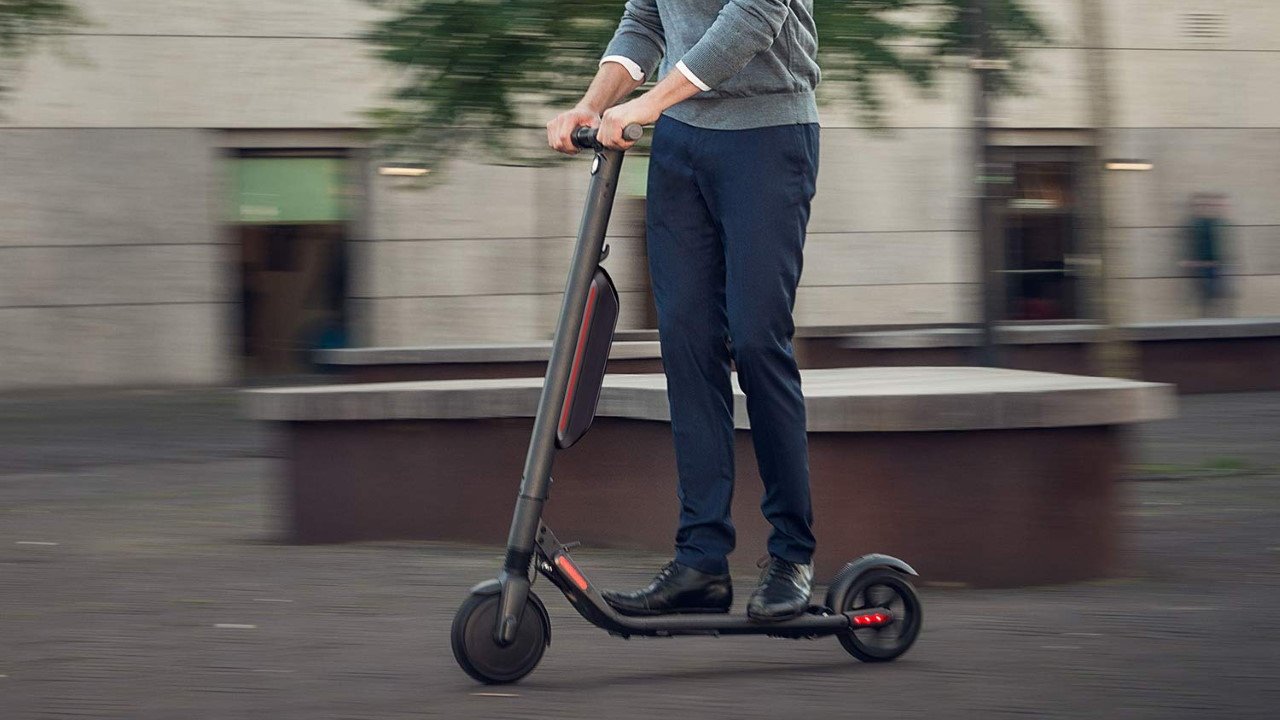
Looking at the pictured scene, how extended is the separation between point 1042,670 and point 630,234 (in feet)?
47.1

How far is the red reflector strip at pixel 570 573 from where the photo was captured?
3.70 metres

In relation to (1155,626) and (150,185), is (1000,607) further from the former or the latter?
(150,185)

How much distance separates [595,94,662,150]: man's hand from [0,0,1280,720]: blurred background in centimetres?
117

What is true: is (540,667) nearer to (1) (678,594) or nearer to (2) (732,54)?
(1) (678,594)

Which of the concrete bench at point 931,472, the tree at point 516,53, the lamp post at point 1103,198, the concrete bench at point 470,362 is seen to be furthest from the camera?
the concrete bench at point 470,362

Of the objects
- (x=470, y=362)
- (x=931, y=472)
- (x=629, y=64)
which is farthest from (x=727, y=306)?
(x=470, y=362)

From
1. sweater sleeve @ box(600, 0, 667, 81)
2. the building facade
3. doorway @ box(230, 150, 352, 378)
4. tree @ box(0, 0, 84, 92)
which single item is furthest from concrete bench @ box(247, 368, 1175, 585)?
doorway @ box(230, 150, 352, 378)

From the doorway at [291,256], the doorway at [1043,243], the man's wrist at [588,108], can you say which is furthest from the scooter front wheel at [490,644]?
the doorway at [1043,243]

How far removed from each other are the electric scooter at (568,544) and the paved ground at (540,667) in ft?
0.35

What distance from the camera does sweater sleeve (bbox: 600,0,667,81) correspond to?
159 inches

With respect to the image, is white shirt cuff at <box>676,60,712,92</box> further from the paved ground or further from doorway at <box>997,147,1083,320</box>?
doorway at <box>997,147,1083,320</box>

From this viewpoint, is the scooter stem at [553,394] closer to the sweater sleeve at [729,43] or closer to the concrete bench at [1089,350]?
the sweater sleeve at [729,43]

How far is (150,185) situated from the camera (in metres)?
17.1

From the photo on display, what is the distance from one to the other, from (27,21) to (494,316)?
23.8 feet
